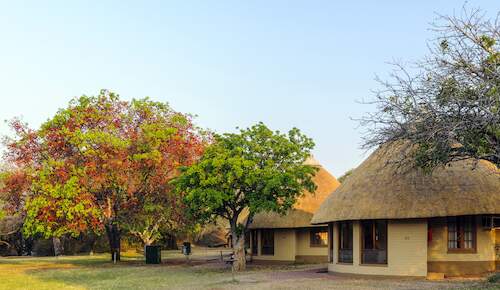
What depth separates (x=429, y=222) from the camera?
27.9 meters

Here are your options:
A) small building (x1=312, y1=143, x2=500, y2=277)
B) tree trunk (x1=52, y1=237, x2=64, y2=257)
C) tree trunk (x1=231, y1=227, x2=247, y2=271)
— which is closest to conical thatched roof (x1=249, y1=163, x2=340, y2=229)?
tree trunk (x1=231, y1=227, x2=247, y2=271)

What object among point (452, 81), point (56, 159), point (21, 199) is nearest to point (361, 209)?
point (452, 81)

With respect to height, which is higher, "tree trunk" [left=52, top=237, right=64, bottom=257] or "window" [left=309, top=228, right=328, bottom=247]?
"window" [left=309, top=228, right=328, bottom=247]

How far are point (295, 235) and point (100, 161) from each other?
14.0 meters

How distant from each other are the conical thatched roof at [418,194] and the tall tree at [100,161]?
16.2m

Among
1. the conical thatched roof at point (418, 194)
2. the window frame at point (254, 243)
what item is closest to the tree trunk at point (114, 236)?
the window frame at point (254, 243)

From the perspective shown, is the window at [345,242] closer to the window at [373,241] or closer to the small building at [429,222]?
the small building at [429,222]

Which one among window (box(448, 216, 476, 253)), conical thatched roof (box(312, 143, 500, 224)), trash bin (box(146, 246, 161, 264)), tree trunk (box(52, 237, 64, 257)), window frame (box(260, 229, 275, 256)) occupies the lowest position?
tree trunk (box(52, 237, 64, 257))

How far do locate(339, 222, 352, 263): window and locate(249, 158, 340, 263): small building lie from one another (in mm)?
8395

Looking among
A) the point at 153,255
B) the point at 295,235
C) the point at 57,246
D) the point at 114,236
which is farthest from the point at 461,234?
the point at 57,246

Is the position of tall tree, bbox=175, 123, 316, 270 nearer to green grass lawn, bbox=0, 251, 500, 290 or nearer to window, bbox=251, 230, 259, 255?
green grass lawn, bbox=0, 251, 500, 290

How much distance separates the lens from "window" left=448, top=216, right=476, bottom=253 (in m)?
27.8

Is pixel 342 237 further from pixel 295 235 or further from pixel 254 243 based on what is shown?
pixel 254 243

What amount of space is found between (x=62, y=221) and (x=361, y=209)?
2217 cm
